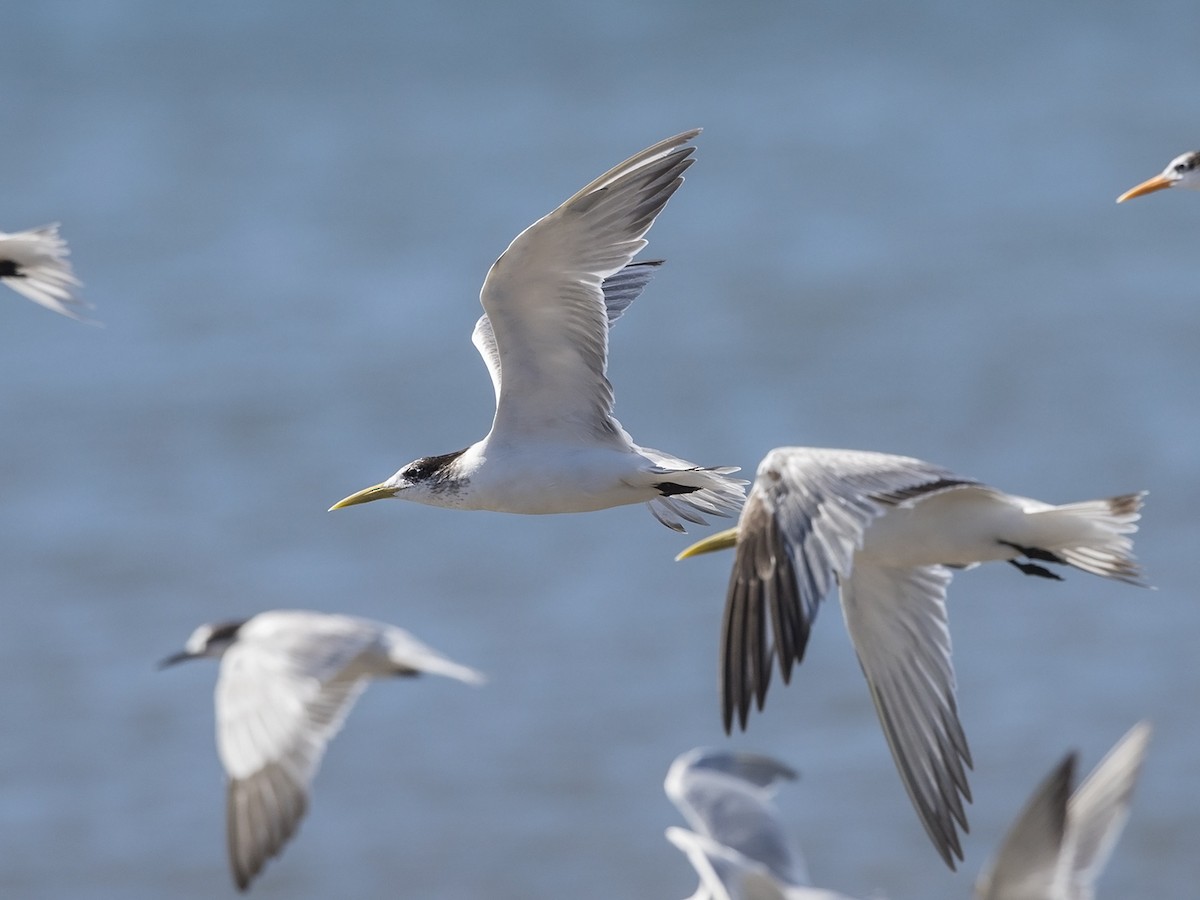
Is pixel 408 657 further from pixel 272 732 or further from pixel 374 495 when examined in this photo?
pixel 374 495

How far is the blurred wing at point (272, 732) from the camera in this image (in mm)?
6723

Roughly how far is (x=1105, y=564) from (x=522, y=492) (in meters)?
1.97

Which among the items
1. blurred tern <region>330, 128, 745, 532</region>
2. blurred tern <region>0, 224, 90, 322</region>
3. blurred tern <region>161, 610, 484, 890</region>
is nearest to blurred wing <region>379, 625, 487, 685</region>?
blurred tern <region>161, 610, 484, 890</region>

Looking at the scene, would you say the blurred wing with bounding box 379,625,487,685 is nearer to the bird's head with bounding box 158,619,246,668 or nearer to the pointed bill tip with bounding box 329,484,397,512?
the pointed bill tip with bounding box 329,484,397,512

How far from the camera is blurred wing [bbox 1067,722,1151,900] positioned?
604 cm

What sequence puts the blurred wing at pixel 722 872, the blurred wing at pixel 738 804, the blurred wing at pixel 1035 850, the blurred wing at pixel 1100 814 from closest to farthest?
the blurred wing at pixel 1035 850 < the blurred wing at pixel 722 872 < the blurred wing at pixel 1100 814 < the blurred wing at pixel 738 804

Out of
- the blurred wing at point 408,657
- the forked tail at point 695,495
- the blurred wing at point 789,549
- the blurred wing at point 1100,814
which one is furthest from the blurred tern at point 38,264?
the blurred wing at point 1100,814

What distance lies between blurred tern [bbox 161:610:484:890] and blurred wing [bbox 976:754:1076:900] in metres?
1.76

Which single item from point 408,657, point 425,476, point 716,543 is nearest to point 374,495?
point 425,476

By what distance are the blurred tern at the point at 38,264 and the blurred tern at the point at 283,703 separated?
210cm

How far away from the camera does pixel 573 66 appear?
27062 millimetres

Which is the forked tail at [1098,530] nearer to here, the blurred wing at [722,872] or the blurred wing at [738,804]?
the blurred wing at [738,804]

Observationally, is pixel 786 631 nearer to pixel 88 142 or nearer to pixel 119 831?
pixel 119 831

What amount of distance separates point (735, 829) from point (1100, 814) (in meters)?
1.15
